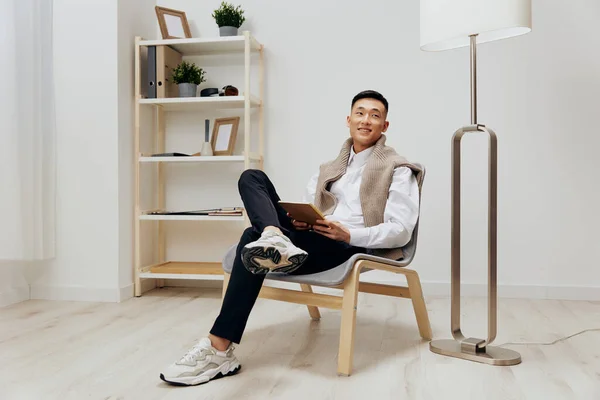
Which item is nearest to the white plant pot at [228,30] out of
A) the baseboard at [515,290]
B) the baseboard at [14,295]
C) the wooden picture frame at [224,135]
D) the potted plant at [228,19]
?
the potted plant at [228,19]

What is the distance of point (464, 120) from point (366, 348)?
5.27 ft

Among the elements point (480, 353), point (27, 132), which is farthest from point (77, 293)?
point (480, 353)

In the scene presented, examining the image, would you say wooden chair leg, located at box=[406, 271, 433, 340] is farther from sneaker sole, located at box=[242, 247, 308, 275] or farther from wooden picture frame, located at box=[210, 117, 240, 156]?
wooden picture frame, located at box=[210, 117, 240, 156]

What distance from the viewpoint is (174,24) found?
3.29 m

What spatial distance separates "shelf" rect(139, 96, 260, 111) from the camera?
3.07m

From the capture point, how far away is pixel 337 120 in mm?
3307

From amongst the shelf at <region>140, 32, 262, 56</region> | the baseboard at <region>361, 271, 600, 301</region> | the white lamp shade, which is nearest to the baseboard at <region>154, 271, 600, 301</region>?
the baseboard at <region>361, 271, 600, 301</region>

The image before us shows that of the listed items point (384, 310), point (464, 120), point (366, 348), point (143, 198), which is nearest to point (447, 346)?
point (366, 348)

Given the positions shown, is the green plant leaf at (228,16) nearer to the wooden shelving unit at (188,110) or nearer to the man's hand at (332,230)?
the wooden shelving unit at (188,110)

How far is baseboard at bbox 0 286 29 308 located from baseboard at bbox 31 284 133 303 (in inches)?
1.9

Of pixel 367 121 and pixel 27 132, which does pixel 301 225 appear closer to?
pixel 367 121

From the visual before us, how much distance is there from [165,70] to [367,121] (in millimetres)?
1424

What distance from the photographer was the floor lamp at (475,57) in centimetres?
183

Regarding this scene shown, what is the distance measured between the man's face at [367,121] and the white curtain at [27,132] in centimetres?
164
